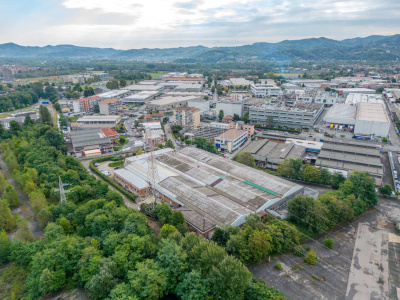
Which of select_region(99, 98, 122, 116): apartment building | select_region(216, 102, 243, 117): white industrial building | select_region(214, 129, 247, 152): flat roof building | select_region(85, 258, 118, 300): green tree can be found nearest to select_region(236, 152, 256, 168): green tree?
select_region(214, 129, 247, 152): flat roof building

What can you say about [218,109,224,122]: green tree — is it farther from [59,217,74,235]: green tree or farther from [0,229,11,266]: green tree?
[0,229,11,266]: green tree

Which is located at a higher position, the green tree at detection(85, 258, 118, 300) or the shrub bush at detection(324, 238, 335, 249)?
the green tree at detection(85, 258, 118, 300)

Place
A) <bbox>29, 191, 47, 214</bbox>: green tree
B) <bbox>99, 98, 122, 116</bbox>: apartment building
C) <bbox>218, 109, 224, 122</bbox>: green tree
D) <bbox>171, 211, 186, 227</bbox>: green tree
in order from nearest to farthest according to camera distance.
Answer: <bbox>171, 211, 186, 227</bbox>: green tree
<bbox>29, 191, 47, 214</bbox>: green tree
<bbox>218, 109, 224, 122</bbox>: green tree
<bbox>99, 98, 122, 116</bbox>: apartment building

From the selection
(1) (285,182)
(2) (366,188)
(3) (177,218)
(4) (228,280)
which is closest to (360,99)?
(2) (366,188)

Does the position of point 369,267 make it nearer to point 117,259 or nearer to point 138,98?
point 117,259

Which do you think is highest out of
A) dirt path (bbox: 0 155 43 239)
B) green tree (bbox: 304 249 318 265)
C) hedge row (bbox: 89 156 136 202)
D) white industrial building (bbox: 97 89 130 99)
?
white industrial building (bbox: 97 89 130 99)

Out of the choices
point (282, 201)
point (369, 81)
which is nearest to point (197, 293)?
point (282, 201)
